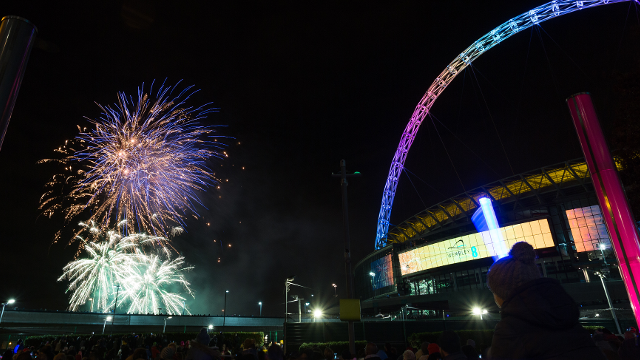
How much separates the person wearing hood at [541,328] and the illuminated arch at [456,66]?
141 feet

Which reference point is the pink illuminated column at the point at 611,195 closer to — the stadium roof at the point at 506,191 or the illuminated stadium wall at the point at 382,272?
the stadium roof at the point at 506,191

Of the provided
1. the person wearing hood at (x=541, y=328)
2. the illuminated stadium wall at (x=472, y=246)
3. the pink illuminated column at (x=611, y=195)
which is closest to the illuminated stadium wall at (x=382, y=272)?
the illuminated stadium wall at (x=472, y=246)

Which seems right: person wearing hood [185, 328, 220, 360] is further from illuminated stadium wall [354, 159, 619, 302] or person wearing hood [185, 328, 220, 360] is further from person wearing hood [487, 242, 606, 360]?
illuminated stadium wall [354, 159, 619, 302]

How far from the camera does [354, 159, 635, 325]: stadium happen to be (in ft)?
159

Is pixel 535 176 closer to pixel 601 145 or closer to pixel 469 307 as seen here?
pixel 469 307

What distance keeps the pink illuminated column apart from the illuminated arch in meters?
30.6

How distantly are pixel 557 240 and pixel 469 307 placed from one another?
1730 centimetres

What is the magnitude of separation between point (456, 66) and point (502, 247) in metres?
27.9

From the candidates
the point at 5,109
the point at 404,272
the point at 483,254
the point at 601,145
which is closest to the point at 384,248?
the point at 404,272

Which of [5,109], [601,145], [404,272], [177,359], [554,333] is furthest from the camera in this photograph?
[404,272]

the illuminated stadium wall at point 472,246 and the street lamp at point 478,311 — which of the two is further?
the illuminated stadium wall at point 472,246

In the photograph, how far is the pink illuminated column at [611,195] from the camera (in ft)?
33.3

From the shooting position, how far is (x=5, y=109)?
4305 mm

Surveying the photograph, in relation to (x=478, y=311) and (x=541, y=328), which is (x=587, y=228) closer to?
(x=478, y=311)
